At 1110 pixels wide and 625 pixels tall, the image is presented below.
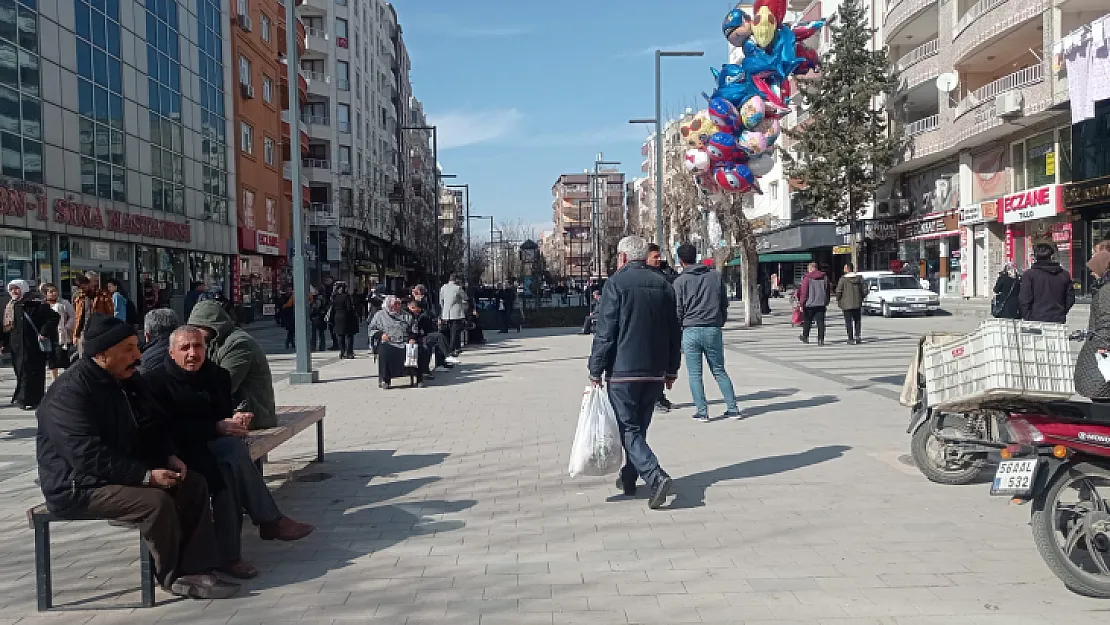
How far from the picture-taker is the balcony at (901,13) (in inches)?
1545

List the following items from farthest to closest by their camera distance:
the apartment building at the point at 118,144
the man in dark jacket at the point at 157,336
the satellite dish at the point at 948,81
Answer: the satellite dish at the point at 948,81 < the apartment building at the point at 118,144 < the man in dark jacket at the point at 157,336

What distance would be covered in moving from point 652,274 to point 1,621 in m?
4.25

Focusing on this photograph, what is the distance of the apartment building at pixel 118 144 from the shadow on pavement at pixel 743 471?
778 inches

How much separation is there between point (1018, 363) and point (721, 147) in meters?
17.5

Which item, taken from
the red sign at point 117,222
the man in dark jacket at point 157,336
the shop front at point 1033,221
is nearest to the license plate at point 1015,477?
the man in dark jacket at point 157,336

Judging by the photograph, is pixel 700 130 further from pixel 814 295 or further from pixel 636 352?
pixel 636 352

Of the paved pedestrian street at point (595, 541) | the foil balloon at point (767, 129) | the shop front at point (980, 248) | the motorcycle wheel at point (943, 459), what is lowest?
the paved pedestrian street at point (595, 541)

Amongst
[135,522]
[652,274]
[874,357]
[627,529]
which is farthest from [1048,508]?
[874,357]

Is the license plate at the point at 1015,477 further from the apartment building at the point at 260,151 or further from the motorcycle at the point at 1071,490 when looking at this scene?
the apartment building at the point at 260,151

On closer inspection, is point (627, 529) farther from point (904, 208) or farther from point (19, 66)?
point (904, 208)

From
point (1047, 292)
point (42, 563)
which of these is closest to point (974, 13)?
point (1047, 292)

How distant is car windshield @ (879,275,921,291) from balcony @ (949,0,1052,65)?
28.4ft

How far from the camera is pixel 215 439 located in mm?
5320

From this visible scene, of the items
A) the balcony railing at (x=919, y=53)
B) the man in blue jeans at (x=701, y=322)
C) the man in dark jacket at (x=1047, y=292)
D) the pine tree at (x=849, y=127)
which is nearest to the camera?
the man in blue jeans at (x=701, y=322)
